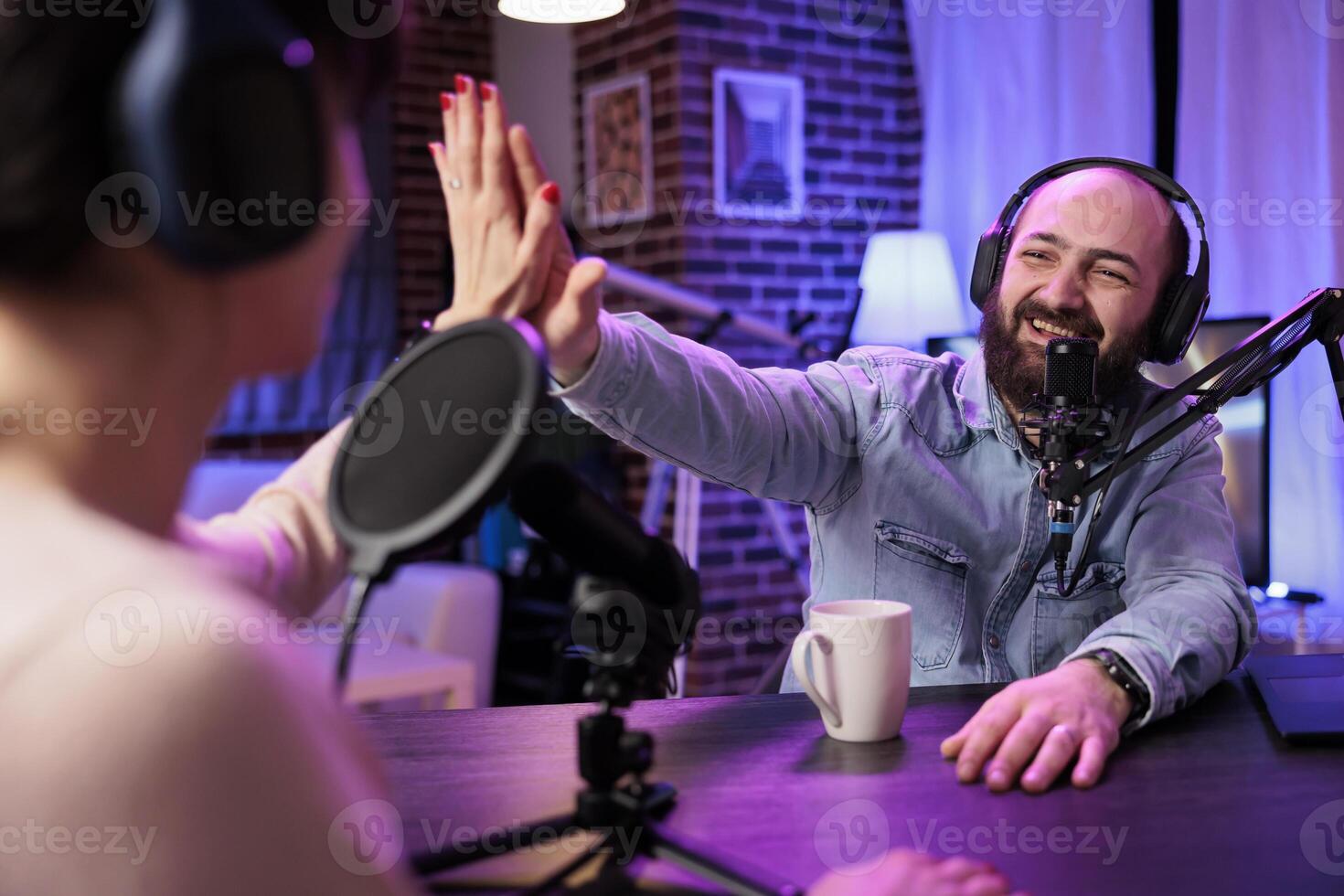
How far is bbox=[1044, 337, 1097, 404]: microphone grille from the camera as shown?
1062 millimetres

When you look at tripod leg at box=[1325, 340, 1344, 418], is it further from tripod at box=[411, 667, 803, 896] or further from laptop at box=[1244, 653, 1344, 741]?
tripod at box=[411, 667, 803, 896]

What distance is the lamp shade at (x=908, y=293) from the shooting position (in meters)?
3.65

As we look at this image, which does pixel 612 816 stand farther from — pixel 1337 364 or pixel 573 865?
pixel 1337 364

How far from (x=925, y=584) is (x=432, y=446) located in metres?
1.02

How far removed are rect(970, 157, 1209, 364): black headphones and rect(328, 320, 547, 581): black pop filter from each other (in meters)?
1.04

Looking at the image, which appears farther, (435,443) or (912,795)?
(912,795)

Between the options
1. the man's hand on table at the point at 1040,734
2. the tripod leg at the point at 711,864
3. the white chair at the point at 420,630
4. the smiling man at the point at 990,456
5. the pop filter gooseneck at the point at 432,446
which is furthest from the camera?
the white chair at the point at 420,630

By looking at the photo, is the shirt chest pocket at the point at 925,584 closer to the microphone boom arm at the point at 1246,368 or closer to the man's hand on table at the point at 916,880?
the microphone boom arm at the point at 1246,368

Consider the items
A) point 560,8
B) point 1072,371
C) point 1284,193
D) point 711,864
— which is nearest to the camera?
point 711,864

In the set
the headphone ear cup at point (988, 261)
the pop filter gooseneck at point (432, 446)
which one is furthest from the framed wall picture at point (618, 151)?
the pop filter gooseneck at point (432, 446)

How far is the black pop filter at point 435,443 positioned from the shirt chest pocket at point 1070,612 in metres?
1.03

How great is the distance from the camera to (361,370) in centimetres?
512

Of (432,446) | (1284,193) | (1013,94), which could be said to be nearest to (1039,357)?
(432,446)

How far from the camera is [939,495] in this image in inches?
58.7
